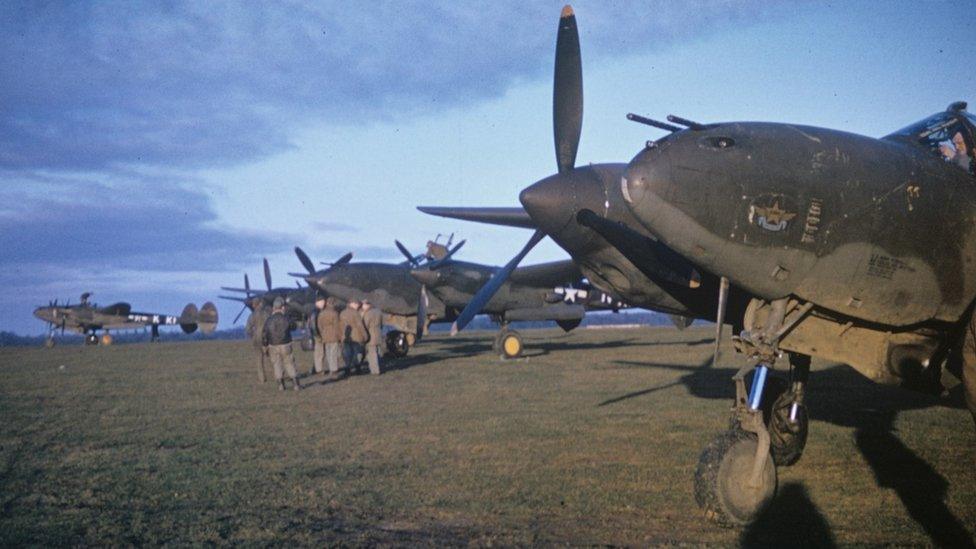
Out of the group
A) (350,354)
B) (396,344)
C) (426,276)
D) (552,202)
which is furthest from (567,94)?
(396,344)

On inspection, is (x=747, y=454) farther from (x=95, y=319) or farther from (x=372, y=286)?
(x=95, y=319)

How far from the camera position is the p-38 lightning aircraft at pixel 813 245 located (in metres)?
5.60

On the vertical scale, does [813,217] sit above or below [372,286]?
below

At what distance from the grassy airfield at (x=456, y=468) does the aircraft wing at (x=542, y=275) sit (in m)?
8.02

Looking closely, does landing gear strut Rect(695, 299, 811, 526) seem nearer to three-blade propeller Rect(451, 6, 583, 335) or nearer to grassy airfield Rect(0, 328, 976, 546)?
grassy airfield Rect(0, 328, 976, 546)

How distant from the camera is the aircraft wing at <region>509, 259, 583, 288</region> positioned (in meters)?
23.6

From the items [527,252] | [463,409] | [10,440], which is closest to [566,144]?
[527,252]

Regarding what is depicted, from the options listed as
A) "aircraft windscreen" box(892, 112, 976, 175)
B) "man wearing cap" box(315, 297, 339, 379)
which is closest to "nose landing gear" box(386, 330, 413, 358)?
"man wearing cap" box(315, 297, 339, 379)

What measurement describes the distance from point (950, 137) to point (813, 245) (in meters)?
2.44

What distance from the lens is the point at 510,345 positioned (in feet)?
83.8

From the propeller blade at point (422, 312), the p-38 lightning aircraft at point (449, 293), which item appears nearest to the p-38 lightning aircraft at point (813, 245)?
the p-38 lightning aircraft at point (449, 293)

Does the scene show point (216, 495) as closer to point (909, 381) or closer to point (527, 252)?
point (527, 252)

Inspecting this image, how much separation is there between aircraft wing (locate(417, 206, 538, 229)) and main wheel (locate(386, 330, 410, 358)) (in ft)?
57.1

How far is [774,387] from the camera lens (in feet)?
28.2
